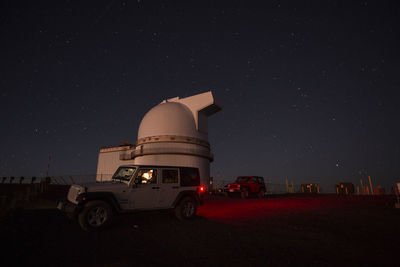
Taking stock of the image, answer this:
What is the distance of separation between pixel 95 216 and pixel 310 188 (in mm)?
36975

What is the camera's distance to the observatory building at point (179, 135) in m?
27.9

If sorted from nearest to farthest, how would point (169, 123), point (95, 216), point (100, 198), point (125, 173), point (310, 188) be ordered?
point (95, 216), point (100, 198), point (125, 173), point (169, 123), point (310, 188)

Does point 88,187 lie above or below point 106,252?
above

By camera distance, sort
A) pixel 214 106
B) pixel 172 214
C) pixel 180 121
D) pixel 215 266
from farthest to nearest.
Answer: pixel 214 106
pixel 180 121
pixel 172 214
pixel 215 266

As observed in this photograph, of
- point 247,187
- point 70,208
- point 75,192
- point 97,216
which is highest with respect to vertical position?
point 75,192

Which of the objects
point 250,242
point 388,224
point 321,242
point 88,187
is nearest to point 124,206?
point 88,187

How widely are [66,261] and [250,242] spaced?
14.1ft

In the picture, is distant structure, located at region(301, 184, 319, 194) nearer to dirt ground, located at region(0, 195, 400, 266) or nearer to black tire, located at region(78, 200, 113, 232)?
dirt ground, located at region(0, 195, 400, 266)

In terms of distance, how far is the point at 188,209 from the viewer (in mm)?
8789

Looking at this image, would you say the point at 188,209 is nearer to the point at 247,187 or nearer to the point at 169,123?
the point at 247,187

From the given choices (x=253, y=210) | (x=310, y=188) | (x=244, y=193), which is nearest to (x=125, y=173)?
(x=253, y=210)

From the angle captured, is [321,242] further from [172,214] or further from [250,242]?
[172,214]

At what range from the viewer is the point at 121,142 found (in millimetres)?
40156

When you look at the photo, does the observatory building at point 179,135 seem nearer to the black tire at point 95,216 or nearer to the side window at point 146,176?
the side window at point 146,176
